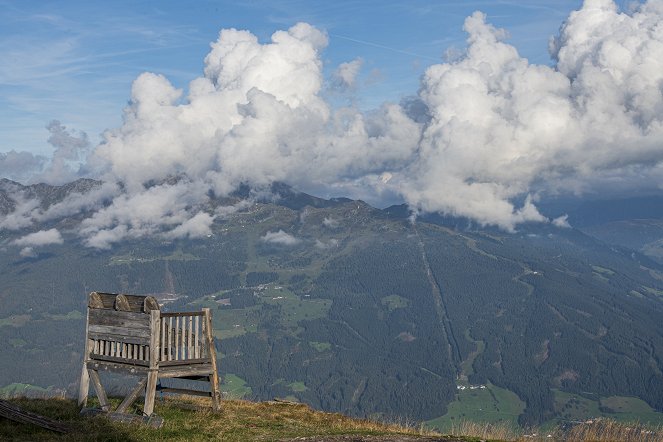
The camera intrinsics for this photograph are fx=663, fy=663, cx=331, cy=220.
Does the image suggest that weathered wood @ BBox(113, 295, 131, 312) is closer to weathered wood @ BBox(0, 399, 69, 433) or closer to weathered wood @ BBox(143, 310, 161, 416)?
weathered wood @ BBox(143, 310, 161, 416)

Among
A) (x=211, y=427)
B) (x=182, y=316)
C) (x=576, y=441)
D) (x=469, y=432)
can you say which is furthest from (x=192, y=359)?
(x=576, y=441)

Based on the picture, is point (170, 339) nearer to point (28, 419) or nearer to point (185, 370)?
point (185, 370)

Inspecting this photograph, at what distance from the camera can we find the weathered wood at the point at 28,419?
16.8 m

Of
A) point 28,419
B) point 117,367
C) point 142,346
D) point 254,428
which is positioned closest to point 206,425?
point 254,428

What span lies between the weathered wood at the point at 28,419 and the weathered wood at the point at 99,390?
2.95m

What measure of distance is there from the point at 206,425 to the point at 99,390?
3.93 meters

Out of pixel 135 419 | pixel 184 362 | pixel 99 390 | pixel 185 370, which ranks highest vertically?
pixel 184 362

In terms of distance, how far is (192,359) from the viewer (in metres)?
21.1

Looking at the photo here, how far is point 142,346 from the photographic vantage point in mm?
20234

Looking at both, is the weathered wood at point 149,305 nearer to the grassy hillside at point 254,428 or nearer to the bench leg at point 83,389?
the bench leg at point 83,389

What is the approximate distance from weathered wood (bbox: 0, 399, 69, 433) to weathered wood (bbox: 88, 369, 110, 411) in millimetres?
2949

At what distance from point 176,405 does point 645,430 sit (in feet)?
48.5

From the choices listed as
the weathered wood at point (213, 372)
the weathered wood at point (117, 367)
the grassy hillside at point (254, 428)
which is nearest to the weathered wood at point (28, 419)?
the grassy hillside at point (254, 428)

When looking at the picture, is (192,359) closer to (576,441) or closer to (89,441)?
(89,441)
